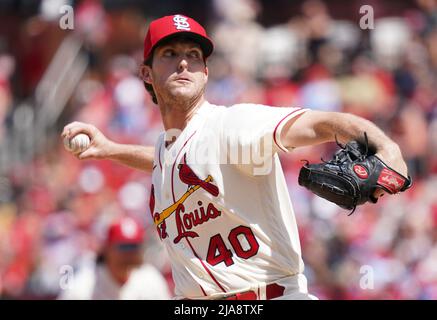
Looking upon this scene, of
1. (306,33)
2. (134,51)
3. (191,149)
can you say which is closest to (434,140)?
(306,33)

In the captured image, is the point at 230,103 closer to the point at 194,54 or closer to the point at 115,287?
the point at 115,287

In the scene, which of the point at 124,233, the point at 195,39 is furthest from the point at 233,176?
the point at 124,233

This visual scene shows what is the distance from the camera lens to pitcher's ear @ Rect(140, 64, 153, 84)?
4.46 m

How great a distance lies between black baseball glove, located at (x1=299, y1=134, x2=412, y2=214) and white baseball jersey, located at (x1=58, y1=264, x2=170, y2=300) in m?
3.10

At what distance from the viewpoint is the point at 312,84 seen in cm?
1019

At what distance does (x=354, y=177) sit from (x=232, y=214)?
0.75 meters

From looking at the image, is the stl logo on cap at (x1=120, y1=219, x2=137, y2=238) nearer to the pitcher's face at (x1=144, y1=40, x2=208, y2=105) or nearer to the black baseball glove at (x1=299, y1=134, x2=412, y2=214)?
the pitcher's face at (x1=144, y1=40, x2=208, y2=105)

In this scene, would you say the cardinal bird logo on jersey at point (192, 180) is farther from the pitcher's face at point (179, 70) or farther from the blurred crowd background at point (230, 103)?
the blurred crowd background at point (230, 103)

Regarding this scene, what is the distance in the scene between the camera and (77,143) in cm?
462

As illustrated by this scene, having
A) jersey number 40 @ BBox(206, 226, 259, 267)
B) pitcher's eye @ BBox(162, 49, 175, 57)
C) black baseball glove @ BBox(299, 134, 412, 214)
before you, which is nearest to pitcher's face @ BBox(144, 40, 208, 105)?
pitcher's eye @ BBox(162, 49, 175, 57)

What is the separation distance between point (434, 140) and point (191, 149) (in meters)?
5.58

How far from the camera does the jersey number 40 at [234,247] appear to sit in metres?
3.87

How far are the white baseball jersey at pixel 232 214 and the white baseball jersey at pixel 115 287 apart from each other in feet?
7.63

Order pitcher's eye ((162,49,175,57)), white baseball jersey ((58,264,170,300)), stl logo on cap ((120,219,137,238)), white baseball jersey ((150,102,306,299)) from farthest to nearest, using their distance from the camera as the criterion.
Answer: stl logo on cap ((120,219,137,238))
white baseball jersey ((58,264,170,300))
pitcher's eye ((162,49,175,57))
white baseball jersey ((150,102,306,299))
